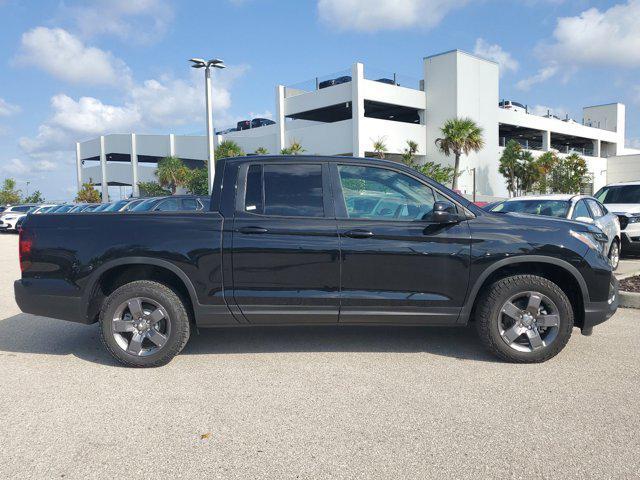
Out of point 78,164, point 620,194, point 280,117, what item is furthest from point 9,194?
point 620,194

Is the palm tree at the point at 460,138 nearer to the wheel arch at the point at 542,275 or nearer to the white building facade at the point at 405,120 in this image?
the white building facade at the point at 405,120

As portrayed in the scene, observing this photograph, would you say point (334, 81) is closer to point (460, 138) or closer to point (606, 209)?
point (460, 138)

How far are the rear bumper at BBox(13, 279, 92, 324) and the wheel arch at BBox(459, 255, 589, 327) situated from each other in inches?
137

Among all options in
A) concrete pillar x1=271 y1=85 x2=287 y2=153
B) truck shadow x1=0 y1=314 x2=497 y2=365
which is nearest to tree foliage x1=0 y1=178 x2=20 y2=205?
concrete pillar x1=271 y1=85 x2=287 y2=153

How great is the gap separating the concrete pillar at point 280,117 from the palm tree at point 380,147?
8.28 metres

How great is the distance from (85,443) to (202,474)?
0.91m

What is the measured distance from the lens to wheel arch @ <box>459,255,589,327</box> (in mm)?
4384

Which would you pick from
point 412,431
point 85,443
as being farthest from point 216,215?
point 412,431

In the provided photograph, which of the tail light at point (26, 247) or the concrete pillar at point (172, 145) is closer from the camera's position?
the tail light at point (26, 247)

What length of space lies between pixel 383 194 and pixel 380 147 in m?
32.2

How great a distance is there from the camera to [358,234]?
4.35 m

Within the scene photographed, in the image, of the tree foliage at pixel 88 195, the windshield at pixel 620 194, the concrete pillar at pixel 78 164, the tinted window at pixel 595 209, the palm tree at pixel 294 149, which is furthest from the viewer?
the concrete pillar at pixel 78 164

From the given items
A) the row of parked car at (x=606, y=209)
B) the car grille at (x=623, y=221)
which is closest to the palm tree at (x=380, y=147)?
the row of parked car at (x=606, y=209)

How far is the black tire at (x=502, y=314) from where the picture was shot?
4.40 metres
